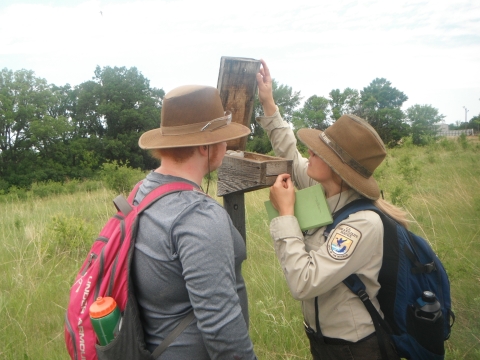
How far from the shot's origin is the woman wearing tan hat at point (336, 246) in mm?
1741

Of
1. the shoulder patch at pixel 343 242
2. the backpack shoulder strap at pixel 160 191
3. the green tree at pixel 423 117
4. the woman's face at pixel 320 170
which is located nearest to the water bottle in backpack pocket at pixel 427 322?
the shoulder patch at pixel 343 242

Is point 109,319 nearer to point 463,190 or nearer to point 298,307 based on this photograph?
point 298,307

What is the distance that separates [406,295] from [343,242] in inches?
15.6

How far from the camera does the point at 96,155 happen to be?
44625 millimetres

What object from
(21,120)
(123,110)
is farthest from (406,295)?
(21,120)

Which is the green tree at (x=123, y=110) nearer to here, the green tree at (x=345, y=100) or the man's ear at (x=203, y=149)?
the green tree at (x=345, y=100)

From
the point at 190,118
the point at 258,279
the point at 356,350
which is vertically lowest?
the point at 258,279

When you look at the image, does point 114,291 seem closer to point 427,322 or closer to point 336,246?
point 336,246

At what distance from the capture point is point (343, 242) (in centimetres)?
175

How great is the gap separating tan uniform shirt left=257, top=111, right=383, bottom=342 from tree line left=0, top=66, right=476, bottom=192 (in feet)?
107

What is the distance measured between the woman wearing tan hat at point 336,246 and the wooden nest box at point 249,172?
60 millimetres

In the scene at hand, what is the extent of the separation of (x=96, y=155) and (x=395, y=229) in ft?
151

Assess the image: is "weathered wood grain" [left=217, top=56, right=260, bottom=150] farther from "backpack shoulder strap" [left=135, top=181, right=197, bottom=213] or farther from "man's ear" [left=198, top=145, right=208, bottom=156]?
"backpack shoulder strap" [left=135, top=181, right=197, bottom=213]

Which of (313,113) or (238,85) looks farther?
(313,113)
